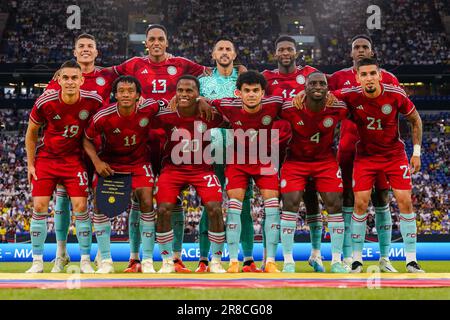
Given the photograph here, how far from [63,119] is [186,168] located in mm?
1654

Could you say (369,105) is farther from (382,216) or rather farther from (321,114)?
(382,216)

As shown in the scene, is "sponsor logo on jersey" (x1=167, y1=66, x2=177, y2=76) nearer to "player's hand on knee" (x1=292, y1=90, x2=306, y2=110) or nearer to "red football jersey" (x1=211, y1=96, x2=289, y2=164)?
"red football jersey" (x1=211, y1=96, x2=289, y2=164)

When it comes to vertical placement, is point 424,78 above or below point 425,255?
above

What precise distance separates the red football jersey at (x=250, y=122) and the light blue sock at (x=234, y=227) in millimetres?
579

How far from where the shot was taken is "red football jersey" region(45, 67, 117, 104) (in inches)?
380

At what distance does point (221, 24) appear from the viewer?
4012 centimetres

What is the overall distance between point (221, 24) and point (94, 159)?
106ft

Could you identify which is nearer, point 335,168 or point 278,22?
point 335,168

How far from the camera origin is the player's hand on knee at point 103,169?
8750mm

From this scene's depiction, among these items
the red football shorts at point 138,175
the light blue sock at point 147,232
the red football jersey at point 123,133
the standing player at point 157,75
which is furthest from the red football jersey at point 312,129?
the light blue sock at point 147,232

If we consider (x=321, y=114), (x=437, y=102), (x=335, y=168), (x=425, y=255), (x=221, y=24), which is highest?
(x=221, y=24)
